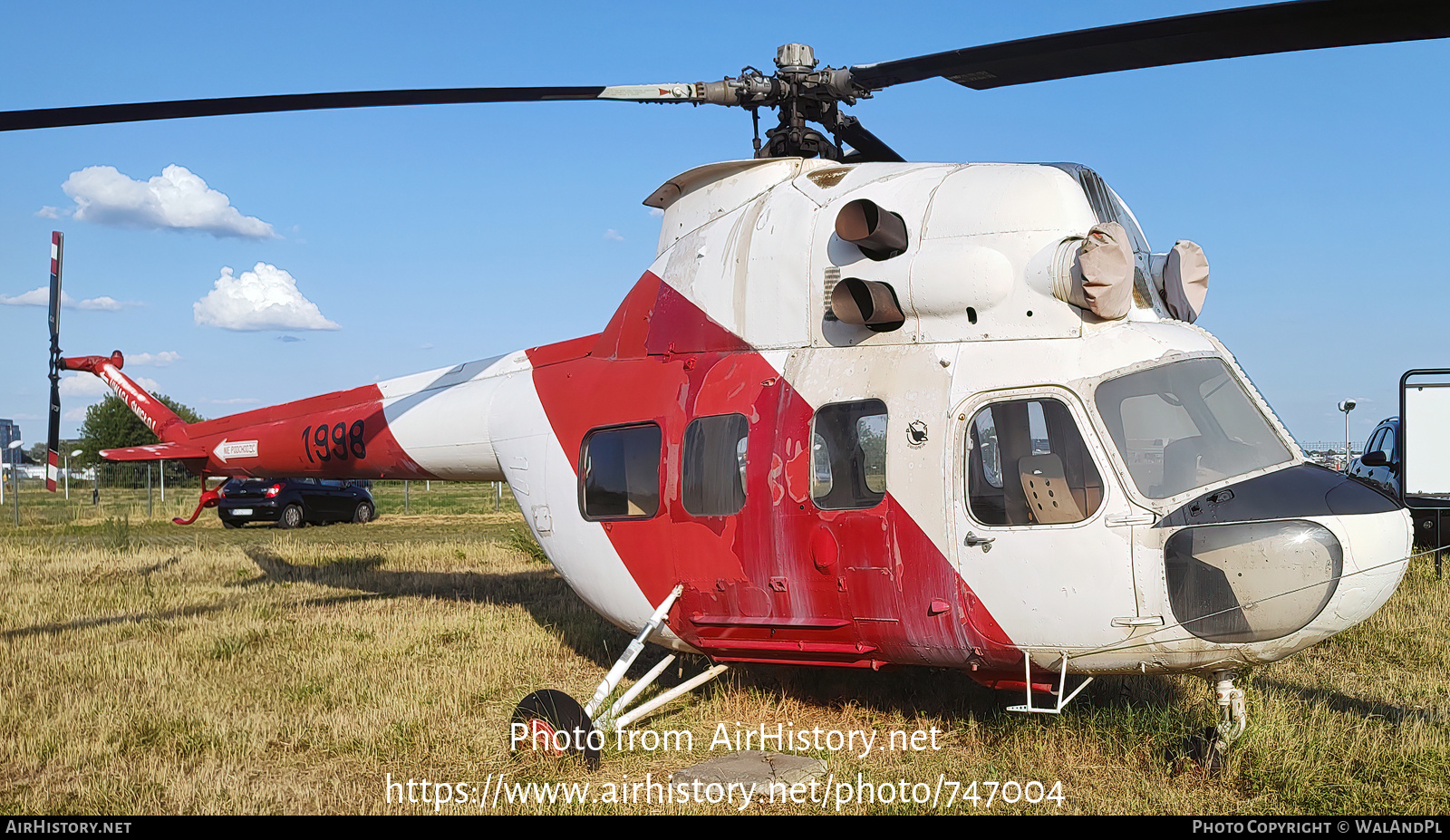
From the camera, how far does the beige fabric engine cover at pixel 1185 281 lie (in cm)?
643

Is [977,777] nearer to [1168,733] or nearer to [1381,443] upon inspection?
[1168,733]

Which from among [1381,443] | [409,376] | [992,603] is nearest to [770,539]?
[992,603]

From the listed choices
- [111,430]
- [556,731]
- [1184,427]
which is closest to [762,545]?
[556,731]

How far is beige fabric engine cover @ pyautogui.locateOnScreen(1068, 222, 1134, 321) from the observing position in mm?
5863

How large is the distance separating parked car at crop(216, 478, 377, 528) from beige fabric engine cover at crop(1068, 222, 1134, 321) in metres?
22.2

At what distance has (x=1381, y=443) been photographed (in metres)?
17.2

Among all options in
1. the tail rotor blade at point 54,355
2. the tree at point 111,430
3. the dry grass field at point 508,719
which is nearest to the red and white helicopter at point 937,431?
the dry grass field at point 508,719

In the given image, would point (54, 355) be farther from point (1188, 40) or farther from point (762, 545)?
point (1188, 40)

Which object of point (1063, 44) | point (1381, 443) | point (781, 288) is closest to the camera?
point (1063, 44)

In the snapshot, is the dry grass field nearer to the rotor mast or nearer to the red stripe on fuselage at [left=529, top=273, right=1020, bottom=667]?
the red stripe on fuselage at [left=529, top=273, right=1020, bottom=667]

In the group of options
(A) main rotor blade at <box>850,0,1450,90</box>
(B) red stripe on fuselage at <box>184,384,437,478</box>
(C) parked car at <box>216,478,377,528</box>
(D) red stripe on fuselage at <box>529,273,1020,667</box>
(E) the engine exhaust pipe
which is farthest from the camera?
(C) parked car at <box>216,478,377,528</box>

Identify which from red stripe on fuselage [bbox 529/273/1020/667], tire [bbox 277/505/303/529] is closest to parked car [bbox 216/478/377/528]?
tire [bbox 277/505/303/529]

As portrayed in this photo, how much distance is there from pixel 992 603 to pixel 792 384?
1876 millimetres

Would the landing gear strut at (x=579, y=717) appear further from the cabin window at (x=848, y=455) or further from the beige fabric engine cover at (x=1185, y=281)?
the beige fabric engine cover at (x=1185, y=281)
